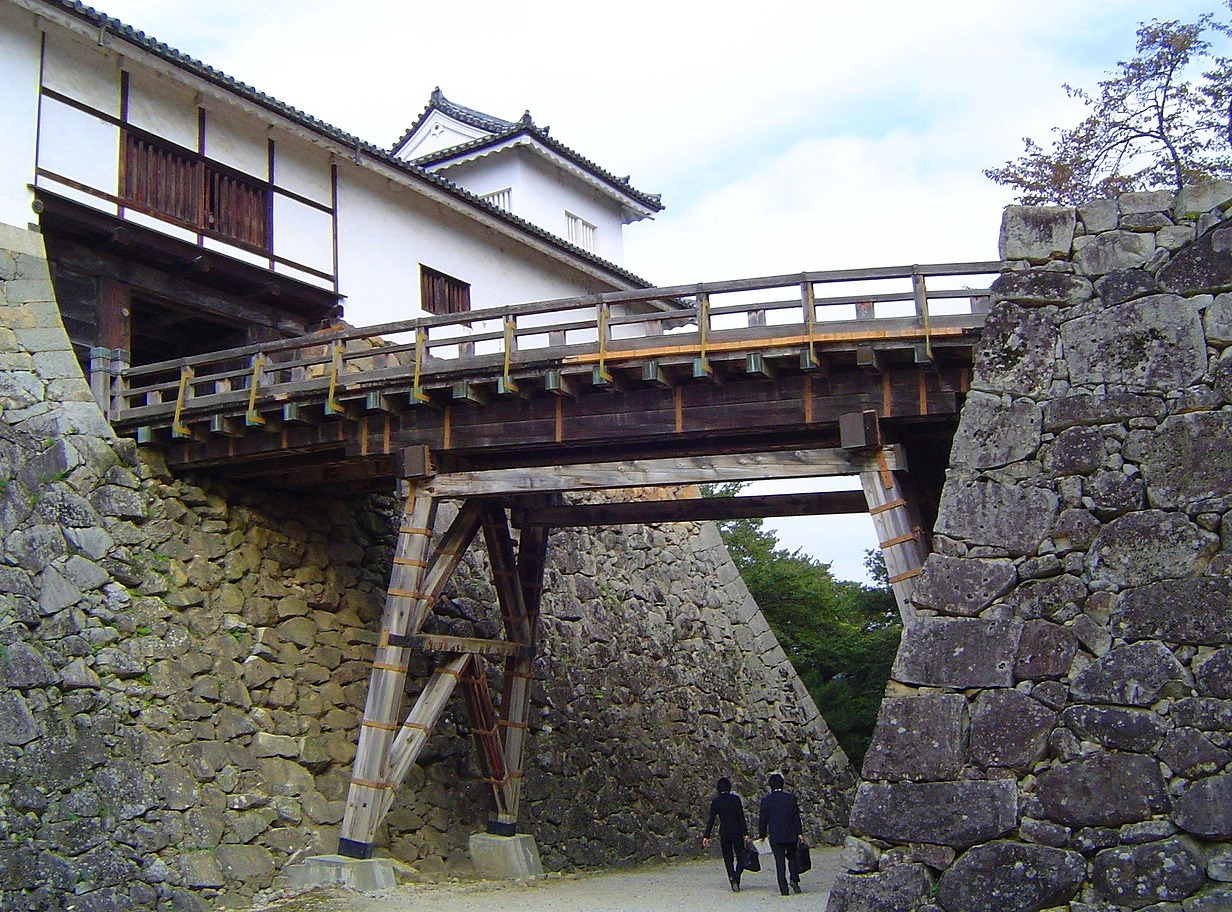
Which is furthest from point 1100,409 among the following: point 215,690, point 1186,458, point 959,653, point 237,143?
point 237,143

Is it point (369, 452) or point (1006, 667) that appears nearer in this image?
point (1006, 667)

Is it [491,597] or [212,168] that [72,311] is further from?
[491,597]

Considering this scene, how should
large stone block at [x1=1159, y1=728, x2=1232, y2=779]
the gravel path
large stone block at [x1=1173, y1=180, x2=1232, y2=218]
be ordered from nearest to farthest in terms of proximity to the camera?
large stone block at [x1=1159, y1=728, x2=1232, y2=779]
large stone block at [x1=1173, y1=180, x2=1232, y2=218]
the gravel path

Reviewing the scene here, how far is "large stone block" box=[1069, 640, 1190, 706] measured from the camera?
24.0ft

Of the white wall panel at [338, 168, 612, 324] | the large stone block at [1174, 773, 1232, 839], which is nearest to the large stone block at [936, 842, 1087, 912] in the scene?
the large stone block at [1174, 773, 1232, 839]

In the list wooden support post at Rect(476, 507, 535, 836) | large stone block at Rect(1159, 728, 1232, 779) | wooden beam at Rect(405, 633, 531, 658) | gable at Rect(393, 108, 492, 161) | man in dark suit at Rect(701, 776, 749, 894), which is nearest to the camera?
large stone block at Rect(1159, 728, 1232, 779)

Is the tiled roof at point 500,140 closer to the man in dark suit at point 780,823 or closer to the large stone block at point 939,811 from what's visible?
the man in dark suit at point 780,823

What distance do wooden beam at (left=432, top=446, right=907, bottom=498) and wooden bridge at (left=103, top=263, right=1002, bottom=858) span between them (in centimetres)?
2

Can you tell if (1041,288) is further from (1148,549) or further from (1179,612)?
→ (1179,612)

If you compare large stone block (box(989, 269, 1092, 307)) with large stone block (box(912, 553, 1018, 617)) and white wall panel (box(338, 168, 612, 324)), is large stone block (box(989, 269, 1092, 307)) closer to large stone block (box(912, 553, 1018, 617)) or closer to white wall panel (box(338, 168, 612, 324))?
large stone block (box(912, 553, 1018, 617))

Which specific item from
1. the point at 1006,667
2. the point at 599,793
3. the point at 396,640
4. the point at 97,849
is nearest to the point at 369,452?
the point at 396,640

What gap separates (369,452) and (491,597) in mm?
4555

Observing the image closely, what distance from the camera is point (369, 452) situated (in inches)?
527

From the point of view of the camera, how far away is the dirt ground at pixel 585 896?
11.7 meters
